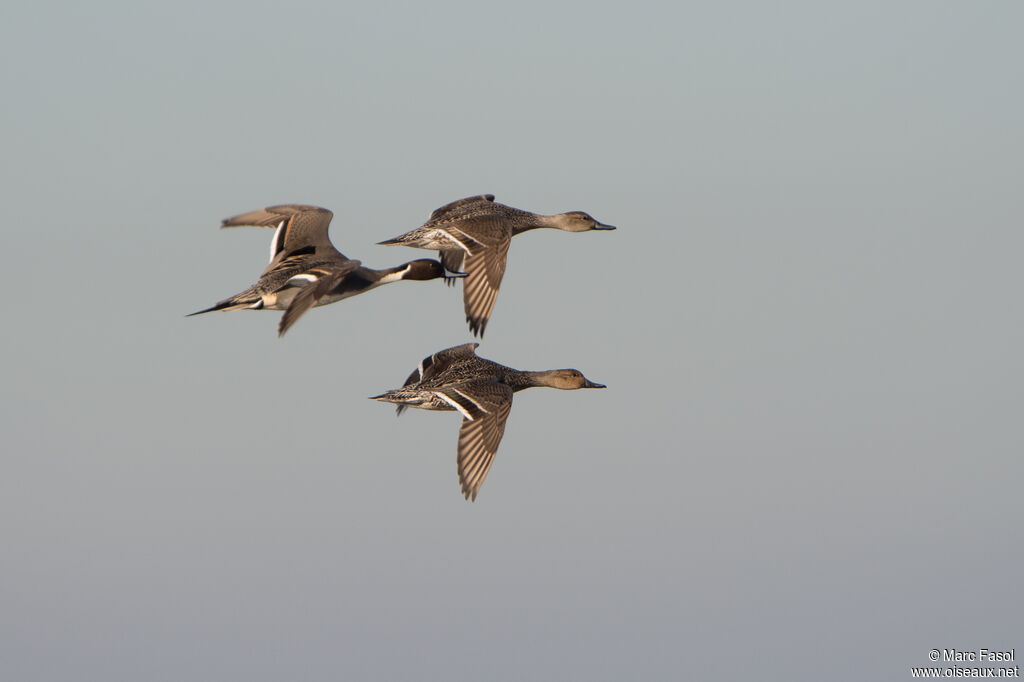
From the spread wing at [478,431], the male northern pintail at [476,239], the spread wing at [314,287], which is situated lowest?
the spread wing at [478,431]

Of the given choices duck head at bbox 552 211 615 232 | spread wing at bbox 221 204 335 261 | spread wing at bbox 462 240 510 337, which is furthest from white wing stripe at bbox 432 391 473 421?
duck head at bbox 552 211 615 232

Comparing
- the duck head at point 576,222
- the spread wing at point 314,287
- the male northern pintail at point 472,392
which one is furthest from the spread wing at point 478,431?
the duck head at point 576,222

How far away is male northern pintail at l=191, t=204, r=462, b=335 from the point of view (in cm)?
1844

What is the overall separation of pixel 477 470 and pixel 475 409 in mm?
772

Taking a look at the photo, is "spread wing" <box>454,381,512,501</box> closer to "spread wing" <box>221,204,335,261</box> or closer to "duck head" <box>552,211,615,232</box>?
"spread wing" <box>221,204,335,261</box>

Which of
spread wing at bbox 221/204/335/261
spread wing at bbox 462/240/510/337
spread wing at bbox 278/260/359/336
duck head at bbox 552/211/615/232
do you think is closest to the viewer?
spread wing at bbox 278/260/359/336

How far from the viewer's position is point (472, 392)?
17656 millimetres

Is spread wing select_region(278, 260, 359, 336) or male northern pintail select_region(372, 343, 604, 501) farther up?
spread wing select_region(278, 260, 359, 336)

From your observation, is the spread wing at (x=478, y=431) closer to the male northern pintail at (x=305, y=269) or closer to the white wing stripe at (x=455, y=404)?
the white wing stripe at (x=455, y=404)

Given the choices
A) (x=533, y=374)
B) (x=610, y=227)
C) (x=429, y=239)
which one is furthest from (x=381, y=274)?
(x=610, y=227)

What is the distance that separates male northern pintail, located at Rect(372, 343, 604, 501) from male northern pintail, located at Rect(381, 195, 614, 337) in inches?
31.1

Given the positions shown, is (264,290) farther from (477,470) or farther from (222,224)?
(477,470)

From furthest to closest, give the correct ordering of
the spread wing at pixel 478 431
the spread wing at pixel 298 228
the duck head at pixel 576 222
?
the duck head at pixel 576 222 < the spread wing at pixel 298 228 < the spread wing at pixel 478 431

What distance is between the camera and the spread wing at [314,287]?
1566 centimetres
